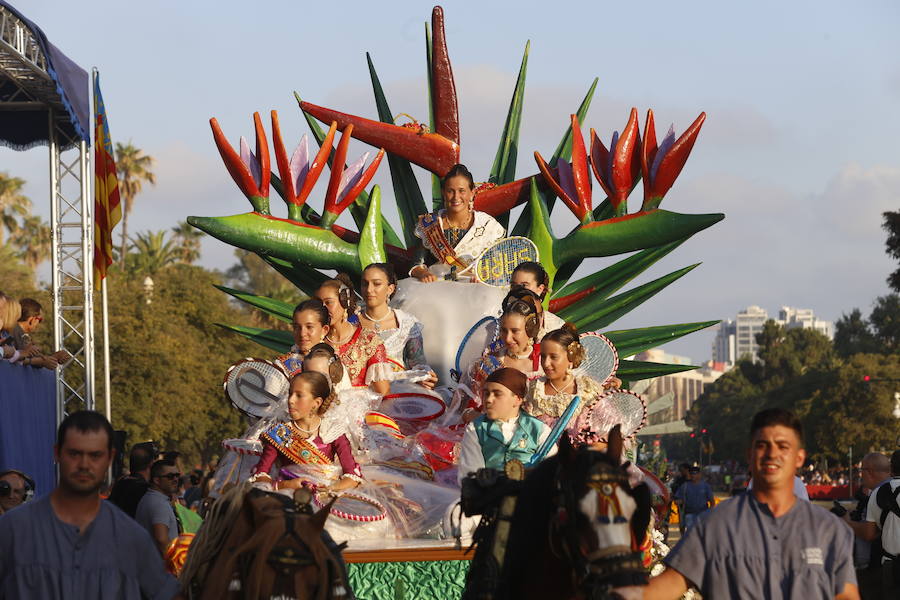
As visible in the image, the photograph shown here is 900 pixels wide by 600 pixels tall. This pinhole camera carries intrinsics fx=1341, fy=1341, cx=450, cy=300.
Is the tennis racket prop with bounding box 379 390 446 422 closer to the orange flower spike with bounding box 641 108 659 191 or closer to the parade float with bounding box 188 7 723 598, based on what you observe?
the parade float with bounding box 188 7 723 598

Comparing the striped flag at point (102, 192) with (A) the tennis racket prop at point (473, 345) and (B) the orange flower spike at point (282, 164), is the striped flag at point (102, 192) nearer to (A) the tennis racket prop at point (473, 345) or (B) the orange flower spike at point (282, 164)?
(B) the orange flower spike at point (282, 164)

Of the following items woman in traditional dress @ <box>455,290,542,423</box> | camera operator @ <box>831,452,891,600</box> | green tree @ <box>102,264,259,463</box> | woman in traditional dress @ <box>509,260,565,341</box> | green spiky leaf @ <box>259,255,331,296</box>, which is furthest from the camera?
green tree @ <box>102,264,259,463</box>

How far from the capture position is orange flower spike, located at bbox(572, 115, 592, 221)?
469 inches

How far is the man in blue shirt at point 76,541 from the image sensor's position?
403 centimetres

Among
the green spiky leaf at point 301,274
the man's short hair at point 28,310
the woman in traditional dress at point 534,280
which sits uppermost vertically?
the green spiky leaf at point 301,274

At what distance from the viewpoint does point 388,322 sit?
970 cm

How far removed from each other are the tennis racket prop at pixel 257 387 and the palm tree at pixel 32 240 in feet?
129

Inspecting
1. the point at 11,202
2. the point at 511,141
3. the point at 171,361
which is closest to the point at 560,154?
the point at 511,141

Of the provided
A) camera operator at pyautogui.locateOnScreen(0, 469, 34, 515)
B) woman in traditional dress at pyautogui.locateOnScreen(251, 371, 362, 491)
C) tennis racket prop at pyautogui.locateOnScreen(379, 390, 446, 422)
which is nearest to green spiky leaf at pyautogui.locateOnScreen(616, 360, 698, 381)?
tennis racket prop at pyautogui.locateOnScreen(379, 390, 446, 422)

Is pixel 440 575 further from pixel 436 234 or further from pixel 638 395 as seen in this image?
pixel 436 234

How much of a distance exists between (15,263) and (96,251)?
2581cm

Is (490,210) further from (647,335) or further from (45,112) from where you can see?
(45,112)

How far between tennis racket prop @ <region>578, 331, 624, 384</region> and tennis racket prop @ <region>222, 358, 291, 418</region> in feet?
6.26

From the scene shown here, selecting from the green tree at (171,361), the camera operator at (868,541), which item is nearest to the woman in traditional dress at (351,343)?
the camera operator at (868,541)
